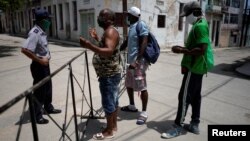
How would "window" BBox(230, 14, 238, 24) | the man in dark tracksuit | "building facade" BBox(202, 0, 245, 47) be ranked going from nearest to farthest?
the man in dark tracksuit < "building facade" BBox(202, 0, 245, 47) < "window" BBox(230, 14, 238, 24)

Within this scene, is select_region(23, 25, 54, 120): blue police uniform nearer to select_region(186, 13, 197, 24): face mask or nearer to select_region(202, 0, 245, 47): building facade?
select_region(186, 13, 197, 24): face mask

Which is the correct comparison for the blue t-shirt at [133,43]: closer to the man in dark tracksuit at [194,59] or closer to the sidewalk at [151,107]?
the man in dark tracksuit at [194,59]

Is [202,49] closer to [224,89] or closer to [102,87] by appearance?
[102,87]

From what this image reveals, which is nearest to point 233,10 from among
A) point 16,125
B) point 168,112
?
point 168,112

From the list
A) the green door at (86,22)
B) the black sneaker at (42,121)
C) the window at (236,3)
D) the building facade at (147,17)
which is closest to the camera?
the black sneaker at (42,121)

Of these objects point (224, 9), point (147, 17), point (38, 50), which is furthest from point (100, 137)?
point (224, 9)

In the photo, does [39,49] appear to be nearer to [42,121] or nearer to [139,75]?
[42,121]

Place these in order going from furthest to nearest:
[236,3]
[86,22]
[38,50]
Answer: [236,3], [86,22], [38,50]

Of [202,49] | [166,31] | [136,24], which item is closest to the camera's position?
[202,49]

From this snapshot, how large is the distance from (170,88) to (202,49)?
3010 millimetres

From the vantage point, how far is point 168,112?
4.29 metres

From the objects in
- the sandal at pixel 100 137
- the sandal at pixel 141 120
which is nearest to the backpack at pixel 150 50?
the sandal at pixel 141 120

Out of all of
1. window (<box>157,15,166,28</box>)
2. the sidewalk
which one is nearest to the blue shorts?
the sidewalk

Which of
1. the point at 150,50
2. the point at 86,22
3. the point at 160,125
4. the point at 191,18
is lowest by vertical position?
the point at 160,125
